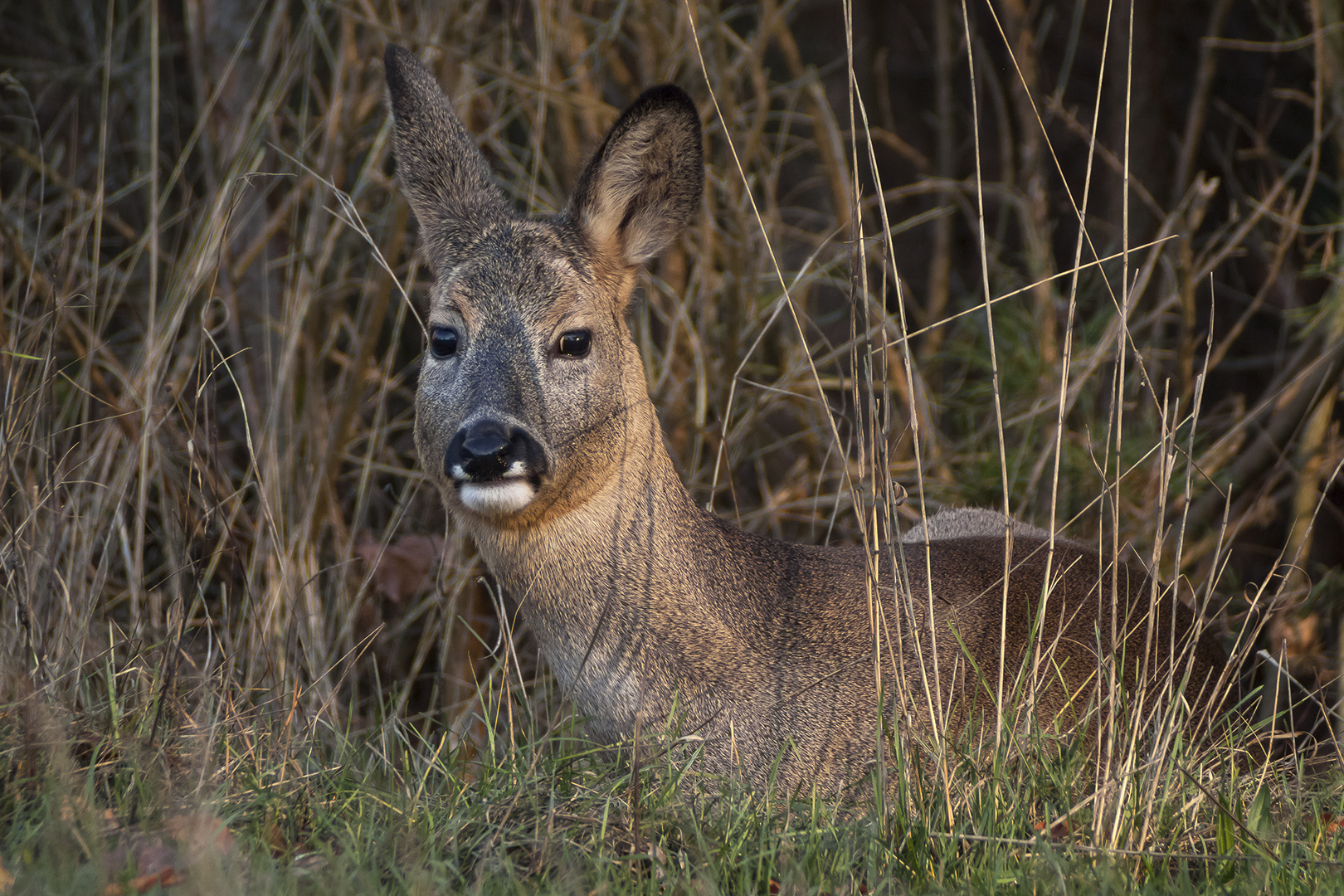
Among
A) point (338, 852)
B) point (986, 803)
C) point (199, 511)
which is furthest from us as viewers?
point (199, 511)

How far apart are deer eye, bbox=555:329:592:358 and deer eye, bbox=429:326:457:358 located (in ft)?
0.90

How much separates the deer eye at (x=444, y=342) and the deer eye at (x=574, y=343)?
275 millimetres

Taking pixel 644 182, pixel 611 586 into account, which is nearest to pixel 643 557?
pixel 611 586

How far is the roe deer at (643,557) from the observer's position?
10.3ft

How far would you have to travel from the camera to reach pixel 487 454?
3.05 meters

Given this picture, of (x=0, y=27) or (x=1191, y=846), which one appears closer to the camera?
(x=1191, y=846)

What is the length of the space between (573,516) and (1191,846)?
1.52m

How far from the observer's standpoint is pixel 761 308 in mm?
5812

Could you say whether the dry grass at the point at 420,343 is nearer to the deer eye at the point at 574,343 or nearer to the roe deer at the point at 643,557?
the roe deer at the point at 643,557

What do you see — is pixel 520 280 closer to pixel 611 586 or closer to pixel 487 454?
pixel 487 454

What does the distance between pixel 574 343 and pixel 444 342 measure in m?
0.34

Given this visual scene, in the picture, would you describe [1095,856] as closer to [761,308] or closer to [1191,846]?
[1191,846]

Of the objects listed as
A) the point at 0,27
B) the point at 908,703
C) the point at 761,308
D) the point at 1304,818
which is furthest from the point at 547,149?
the point at 1304,818

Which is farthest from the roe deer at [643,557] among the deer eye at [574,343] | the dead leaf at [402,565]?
the dead leaf at [402,565]
